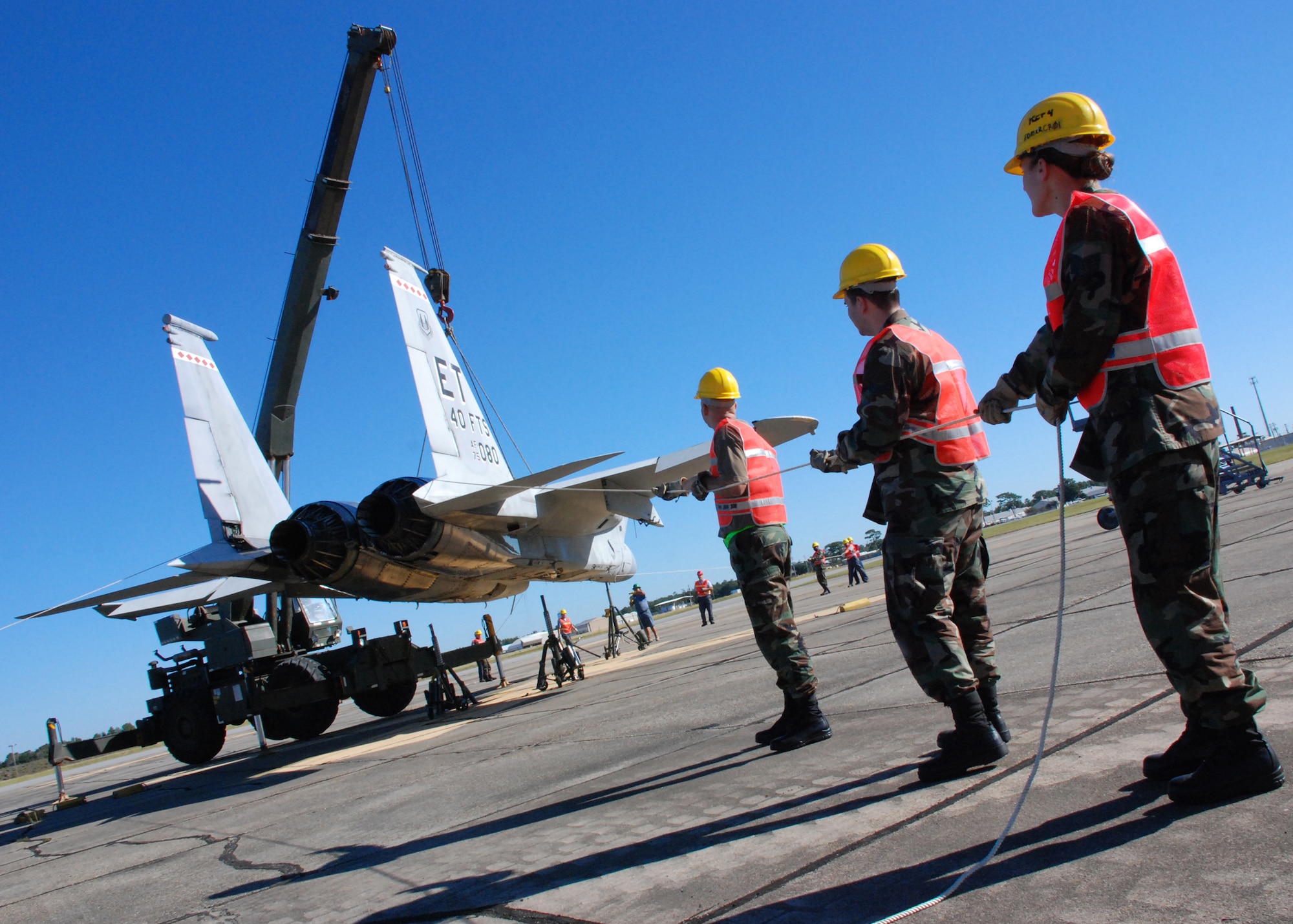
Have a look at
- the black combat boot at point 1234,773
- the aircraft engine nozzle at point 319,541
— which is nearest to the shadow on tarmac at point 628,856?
the black combat boot at point 1234,773

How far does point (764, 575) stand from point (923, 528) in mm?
1527

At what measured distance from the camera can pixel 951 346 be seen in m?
3.74

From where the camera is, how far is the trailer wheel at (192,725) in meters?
11.0

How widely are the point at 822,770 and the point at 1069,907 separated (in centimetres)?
175

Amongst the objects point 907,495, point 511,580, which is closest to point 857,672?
point 907,495

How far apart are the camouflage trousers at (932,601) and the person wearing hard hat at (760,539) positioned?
1.12 m

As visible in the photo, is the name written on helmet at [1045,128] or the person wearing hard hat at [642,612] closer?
the name written on helmet at [1045,128]

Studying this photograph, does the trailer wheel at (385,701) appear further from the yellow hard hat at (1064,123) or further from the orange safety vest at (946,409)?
the yellow hard hat at (1064,123)

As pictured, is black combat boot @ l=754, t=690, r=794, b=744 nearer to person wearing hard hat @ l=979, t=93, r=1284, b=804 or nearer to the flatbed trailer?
person wearing hard hat @ l=979, t=93, r=1284, b=804

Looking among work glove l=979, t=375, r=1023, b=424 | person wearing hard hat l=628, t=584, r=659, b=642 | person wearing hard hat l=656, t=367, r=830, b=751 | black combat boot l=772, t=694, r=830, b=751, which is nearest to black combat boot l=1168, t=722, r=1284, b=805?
work glove l=979, t=375, r=1023, b=424

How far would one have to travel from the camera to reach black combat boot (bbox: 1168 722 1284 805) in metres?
2.18

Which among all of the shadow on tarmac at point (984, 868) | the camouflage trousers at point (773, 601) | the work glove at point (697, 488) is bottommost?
the shadow on tarmac at point (984, 868)

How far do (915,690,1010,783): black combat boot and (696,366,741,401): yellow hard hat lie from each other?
105 inches

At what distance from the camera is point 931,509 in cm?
330
